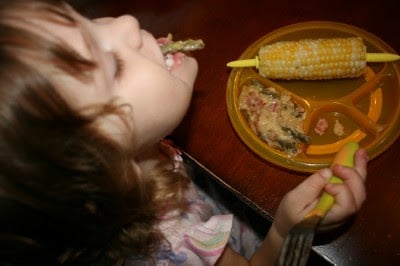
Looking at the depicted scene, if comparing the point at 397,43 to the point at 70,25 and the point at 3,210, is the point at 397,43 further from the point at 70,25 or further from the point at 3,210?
the point at 3,210

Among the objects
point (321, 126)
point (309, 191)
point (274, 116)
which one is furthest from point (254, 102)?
point (309, 191)

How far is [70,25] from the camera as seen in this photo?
677 millimetres

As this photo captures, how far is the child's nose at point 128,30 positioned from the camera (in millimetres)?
773

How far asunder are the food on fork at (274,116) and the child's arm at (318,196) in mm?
140

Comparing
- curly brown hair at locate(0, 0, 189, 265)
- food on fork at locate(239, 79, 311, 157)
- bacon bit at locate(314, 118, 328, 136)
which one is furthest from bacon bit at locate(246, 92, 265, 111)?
curly brown hair at locate(0, 0, 189, 265)

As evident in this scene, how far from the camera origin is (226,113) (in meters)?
1.01

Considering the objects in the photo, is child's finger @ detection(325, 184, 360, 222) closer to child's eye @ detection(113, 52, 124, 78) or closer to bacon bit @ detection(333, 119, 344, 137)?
bacon bit @ detection(333, 119, 344, 137)

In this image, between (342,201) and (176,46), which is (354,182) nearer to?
(342,201)

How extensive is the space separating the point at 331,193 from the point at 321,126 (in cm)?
27

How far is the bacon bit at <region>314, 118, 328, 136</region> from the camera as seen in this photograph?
3.30 ft

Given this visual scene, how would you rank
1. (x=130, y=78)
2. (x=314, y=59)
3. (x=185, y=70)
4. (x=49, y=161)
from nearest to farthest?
(x=49, y=161) → (x=130, y=78) → (x=185, y=70) → (x=314, y=59)

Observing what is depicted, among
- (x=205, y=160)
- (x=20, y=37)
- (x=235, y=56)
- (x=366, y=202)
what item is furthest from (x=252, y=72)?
(x=20, y=37)

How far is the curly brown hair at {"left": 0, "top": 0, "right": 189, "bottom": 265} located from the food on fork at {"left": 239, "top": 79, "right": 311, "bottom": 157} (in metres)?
0.34

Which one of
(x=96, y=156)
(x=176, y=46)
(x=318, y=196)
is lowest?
(x=318, y=196)
